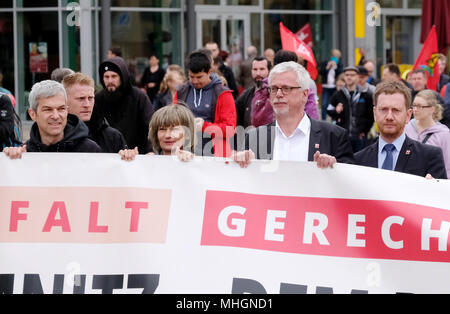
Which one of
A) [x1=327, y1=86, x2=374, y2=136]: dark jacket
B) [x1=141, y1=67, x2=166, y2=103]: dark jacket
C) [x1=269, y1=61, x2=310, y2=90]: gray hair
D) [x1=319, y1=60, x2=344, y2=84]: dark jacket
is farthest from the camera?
[x1=319, y1=60, x2=344, y2=84]: dark jacket

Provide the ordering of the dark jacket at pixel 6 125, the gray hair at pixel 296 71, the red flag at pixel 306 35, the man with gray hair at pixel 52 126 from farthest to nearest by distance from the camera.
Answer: the red flag at pixel 306 35
the dark jacket at pixel 6 125
the gray hair at pixel 296 71
the man with gray hair at pixel 52 126

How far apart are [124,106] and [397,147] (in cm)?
307

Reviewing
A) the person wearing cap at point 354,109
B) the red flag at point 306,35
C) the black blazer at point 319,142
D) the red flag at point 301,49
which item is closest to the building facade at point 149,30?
the red flag at point 306,35

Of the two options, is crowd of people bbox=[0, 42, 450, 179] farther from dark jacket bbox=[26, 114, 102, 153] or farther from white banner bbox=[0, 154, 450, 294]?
white banner bbox=[0, 154, 450, 294]

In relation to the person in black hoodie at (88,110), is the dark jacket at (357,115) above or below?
below

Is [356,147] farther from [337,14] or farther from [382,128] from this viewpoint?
[337,14]

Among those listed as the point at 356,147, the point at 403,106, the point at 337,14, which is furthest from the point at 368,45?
the point at 403,106

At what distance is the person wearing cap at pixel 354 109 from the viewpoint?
1280 cm

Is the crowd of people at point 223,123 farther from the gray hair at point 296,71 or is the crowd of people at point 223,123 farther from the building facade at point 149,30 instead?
the building facade at point 149,30

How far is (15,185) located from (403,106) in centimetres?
223

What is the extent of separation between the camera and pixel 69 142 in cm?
527

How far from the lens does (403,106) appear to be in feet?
17.7

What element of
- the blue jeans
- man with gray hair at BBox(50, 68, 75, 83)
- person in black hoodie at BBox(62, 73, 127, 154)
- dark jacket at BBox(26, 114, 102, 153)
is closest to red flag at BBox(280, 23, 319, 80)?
man with gray hair at BBox(50, 68, 75, 83)

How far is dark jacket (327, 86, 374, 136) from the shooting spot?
12.8 meters
